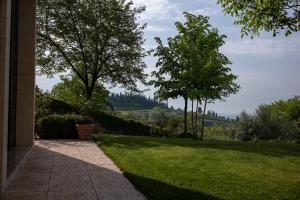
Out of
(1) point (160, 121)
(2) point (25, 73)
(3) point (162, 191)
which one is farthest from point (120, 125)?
(3) point (162, 191)

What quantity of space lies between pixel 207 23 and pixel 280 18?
1400 cm

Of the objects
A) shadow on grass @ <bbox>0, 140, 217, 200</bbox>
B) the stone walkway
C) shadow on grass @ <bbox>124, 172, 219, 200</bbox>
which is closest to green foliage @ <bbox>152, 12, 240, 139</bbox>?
the stone walkway

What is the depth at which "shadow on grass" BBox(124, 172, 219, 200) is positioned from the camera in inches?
221

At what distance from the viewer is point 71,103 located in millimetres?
21656

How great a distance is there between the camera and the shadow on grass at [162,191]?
5625 millimetres

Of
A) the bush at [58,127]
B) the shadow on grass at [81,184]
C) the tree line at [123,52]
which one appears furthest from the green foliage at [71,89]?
the shadow on grass at [81,184]

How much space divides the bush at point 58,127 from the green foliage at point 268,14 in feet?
26.3

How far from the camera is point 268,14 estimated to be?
817 cm

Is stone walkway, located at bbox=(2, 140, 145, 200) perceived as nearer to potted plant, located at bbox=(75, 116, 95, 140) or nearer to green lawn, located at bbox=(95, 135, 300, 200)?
green lawn, located at bbox=(95, 135, 300, 200)

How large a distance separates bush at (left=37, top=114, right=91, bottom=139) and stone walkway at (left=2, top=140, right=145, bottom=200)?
436 centimetres

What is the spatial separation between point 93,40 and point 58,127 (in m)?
9.48

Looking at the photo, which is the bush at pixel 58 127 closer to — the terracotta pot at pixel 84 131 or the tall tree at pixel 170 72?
the terracotta pot at pixel 84 131

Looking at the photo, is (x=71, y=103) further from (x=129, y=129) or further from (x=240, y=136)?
(x=240, y=136)

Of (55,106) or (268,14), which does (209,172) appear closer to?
(268,14)
